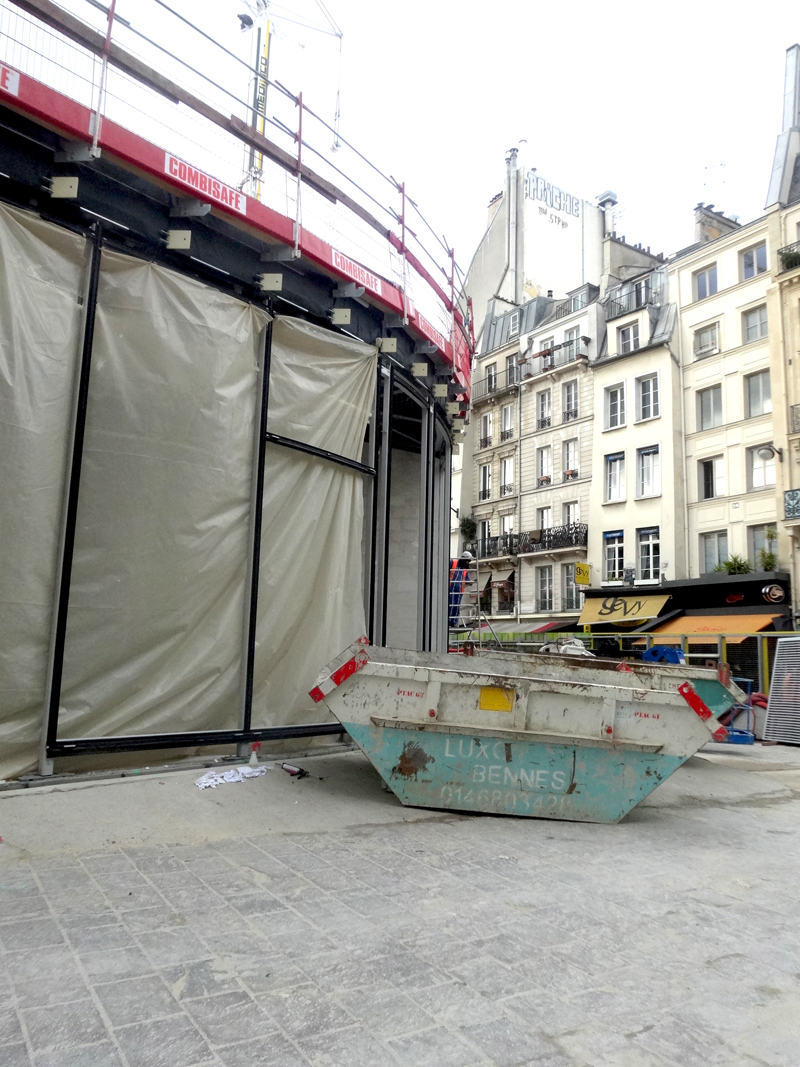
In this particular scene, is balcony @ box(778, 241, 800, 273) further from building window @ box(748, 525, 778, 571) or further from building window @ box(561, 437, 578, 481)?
Answer: building window @ box(561, 437, 578, 481)

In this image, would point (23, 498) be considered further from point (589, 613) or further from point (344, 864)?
point (589, 613)

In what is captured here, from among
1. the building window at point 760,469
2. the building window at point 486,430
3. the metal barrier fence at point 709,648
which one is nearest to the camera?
the metal barrier fence at point 709,648

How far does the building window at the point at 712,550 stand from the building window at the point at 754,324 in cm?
695

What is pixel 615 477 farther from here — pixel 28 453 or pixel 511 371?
pixel 28 453

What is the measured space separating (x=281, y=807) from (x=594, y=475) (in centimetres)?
2779

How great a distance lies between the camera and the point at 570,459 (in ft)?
109

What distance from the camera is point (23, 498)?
19.3 feet

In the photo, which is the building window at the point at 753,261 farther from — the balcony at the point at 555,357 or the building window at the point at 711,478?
the balcony at the point at 555,357

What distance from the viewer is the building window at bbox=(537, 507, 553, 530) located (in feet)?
110

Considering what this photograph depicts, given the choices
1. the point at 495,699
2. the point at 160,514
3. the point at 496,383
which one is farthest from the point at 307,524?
the point at 496,383

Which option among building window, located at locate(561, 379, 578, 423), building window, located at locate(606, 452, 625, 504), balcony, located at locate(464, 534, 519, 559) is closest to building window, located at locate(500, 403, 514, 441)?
building window, located at locate(561, 379, 578, 423)

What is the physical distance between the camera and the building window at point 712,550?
26.8 m

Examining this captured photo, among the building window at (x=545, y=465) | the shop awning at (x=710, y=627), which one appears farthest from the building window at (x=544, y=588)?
the shop awning at (x=710, y=627)

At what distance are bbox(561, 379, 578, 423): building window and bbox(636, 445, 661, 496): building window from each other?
4.27m
